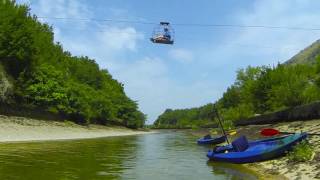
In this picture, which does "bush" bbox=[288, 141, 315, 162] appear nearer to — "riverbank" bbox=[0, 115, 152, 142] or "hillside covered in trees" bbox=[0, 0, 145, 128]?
"riverbank" bbox=[0, 115, 152, 142]

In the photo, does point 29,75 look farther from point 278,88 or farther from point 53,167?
point 53,167

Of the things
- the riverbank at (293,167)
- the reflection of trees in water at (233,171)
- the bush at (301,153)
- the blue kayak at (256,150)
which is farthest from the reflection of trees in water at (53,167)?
the bush at (301,153)

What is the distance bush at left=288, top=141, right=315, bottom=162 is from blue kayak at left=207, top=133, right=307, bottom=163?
1.35m

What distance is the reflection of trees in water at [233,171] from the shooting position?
79.1ft

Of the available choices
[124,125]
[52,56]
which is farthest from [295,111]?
[124,125]

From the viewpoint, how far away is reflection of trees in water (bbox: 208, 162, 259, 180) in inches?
950

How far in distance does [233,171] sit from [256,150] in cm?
342

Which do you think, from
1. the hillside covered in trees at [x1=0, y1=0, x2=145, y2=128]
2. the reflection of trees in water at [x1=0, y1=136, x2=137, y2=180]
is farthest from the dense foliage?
the reflection of trees in water at [x1=0, y1=136, x2=137, y2=180]

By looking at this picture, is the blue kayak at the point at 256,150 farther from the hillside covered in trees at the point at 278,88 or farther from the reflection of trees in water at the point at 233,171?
the hillside covered in trees at the point at 278,88

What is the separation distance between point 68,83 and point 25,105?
16.5 metres

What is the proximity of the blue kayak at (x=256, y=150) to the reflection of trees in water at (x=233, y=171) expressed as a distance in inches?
23.9

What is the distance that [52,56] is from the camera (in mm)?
91750

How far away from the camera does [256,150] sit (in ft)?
96.1

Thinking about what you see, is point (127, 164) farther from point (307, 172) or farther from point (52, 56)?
point (52, 56)
